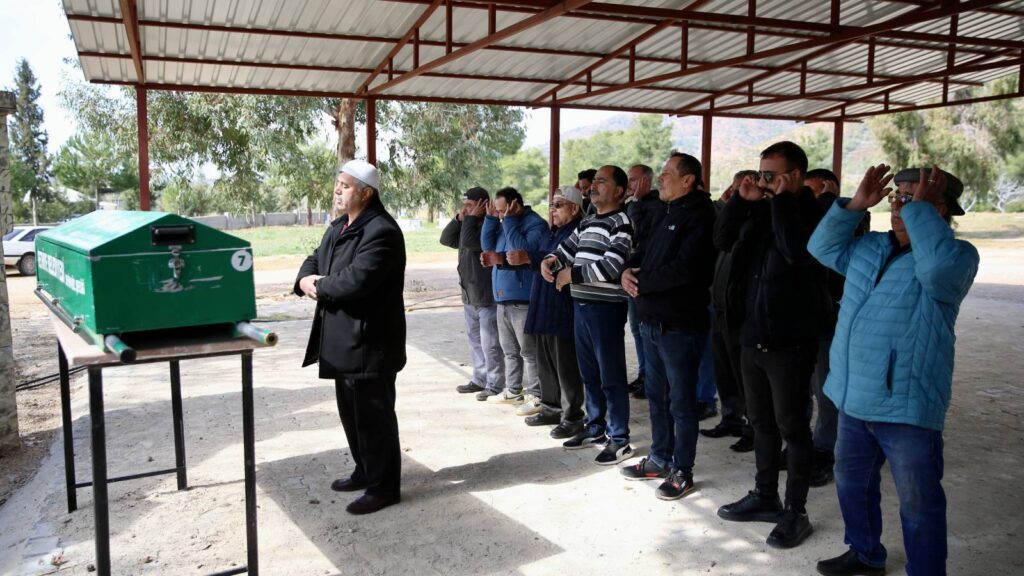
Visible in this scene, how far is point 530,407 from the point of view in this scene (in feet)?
17.4

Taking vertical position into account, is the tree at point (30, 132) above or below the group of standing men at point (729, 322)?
above

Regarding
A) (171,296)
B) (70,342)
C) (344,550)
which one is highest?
(171,296)

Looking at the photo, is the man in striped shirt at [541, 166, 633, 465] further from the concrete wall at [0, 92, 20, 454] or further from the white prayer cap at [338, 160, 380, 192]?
the concrete wall at [0, 92, 20, 454]

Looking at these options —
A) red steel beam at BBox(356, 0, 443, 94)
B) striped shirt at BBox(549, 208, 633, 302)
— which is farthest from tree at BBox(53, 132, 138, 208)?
striped shirt at BBox(549, 208, 633, 302)

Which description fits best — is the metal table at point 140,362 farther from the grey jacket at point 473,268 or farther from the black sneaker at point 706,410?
the black sneaker at point 706,410

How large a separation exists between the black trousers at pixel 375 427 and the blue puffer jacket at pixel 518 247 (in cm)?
166

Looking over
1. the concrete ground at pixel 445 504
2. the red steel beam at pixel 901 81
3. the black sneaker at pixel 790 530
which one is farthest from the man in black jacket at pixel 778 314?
the red steel beam at pixel 901 81

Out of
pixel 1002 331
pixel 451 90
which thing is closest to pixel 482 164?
pixel 451 90

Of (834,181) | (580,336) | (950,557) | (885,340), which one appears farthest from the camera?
(834,181)

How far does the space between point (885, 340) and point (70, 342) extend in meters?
2.85

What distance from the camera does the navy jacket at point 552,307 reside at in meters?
4.70

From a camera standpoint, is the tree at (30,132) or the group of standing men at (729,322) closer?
the group of standing men at (729,322)

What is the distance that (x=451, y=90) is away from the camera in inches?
374

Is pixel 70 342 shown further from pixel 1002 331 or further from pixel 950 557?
pixel 1002 331
